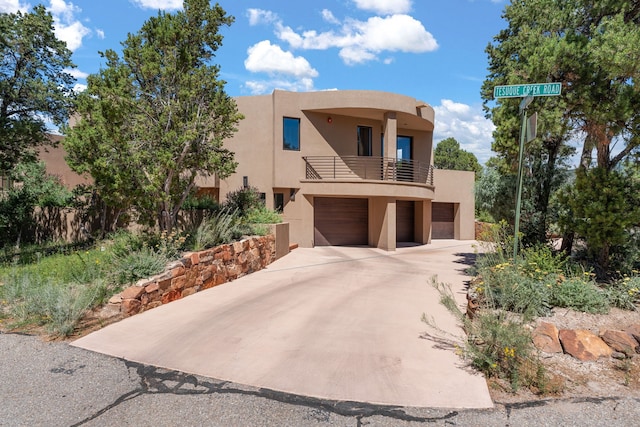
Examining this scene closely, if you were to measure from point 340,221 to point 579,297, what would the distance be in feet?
41.2

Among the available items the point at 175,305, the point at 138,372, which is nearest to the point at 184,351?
the point at 138,372

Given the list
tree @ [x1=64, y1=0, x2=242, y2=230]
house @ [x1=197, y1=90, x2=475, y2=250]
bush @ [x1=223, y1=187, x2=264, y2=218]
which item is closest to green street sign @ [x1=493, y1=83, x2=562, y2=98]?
tree @ [x1=64, y1=0, x2=242, y2=230]

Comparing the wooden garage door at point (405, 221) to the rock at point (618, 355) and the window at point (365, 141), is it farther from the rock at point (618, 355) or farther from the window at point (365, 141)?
the rock at point (618, 355)

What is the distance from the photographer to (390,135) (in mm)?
16203

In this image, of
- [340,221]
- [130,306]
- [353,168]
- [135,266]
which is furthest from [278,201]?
[130,306]

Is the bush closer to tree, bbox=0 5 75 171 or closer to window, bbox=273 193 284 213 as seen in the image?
window, bbox=273 193 284 213

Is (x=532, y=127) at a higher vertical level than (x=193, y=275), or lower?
higher

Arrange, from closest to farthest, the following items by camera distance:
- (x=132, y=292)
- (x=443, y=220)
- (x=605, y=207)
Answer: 1. (x=132, y=292)
2. (x=605, y=207)
3. (x=443, y=220)

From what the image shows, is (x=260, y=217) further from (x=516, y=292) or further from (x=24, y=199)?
(x=24, y=199)

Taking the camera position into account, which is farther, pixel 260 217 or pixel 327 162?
pixel 327 162

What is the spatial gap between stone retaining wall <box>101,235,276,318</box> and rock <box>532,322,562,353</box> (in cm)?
618

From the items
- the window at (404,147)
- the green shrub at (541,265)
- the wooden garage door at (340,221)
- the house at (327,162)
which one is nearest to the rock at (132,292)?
the green shrub at (541,265)

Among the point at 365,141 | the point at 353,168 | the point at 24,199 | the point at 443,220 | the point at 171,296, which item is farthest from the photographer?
the point at 443,220

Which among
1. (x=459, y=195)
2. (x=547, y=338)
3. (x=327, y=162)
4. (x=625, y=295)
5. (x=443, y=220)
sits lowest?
(x=547, y=338)
